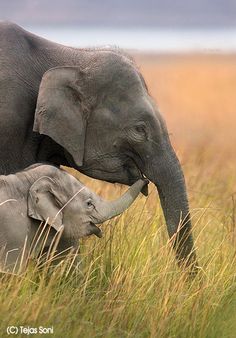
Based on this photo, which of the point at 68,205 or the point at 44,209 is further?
the point at 68,205

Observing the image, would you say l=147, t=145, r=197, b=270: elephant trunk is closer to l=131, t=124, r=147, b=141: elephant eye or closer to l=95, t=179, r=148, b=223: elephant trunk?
l=131, t=124, r=147, b=141: elephant eye

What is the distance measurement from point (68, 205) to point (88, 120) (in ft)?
2.41

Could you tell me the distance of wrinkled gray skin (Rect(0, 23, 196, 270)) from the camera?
22.0 feet

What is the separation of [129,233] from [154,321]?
1.53 m

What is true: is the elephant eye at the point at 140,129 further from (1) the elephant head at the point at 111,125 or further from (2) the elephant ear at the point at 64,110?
(2) the elephant ear at the point at 64,110

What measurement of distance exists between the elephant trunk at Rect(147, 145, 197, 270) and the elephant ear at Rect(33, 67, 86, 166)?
472mm

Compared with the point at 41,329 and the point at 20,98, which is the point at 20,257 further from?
the point at 20,98

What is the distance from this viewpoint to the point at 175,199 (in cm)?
683

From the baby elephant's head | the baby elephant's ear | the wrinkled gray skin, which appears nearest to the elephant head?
the wrinkled gray skin

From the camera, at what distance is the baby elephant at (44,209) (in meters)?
6.04

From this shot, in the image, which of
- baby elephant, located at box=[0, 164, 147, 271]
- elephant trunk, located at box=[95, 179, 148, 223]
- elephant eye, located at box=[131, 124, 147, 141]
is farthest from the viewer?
elephant eye, located at box=[131, 124, 147, 141]

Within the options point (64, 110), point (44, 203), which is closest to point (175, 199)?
point (64, 110)

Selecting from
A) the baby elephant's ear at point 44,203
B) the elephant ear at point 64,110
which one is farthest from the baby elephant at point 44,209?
the elephant ear at point 64,110

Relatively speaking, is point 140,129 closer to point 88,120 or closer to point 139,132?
point 139,132
